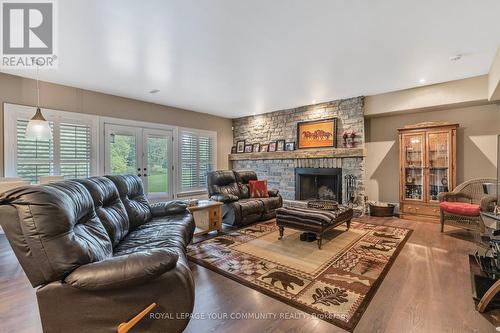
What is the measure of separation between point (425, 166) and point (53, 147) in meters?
7.06

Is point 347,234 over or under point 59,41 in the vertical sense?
under

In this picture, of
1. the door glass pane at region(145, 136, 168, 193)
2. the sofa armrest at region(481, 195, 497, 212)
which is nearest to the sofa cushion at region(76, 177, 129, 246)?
the door glass pane at region(145, 136, 168, 193)

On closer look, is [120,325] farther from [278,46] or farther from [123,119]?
[123,119]

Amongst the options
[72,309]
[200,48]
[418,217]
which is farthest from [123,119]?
[418,217]

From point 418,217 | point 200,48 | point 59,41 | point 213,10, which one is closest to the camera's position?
point 213,10

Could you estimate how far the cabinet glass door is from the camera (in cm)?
466

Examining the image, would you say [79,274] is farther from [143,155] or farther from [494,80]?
[494,80]

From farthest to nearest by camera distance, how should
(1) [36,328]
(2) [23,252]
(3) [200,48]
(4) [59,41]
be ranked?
(3) [200,48]
(4) [59,41]
(1) [36,328]
(2) [23,252]

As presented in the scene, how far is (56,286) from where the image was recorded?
4.15 feet

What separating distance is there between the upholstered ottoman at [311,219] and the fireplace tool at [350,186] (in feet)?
6.43

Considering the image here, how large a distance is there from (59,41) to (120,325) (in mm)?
3282

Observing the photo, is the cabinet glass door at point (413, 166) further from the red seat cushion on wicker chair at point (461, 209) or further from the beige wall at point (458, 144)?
the red seat cushion on wicker chair at point (461, 209)

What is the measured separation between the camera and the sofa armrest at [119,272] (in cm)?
125

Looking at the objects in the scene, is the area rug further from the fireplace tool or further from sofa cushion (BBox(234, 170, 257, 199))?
the fireplace tool
